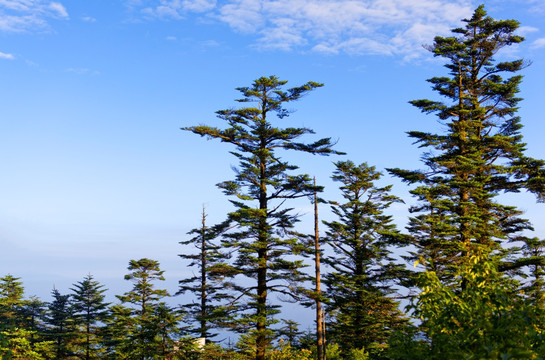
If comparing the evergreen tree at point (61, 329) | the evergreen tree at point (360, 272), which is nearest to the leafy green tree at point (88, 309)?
the evergreen tree at point (61, 329)

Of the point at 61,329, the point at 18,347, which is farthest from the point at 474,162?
the point at 61,329

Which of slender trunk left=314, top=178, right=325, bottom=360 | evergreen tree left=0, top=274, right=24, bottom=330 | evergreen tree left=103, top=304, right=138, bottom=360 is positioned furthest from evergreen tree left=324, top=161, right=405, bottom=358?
evergreen tree left=0, top=274, right=24, bottom=330

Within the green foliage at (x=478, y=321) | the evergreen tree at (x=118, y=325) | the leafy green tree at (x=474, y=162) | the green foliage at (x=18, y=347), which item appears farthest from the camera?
the evergreen tree at (x=118, y=325)

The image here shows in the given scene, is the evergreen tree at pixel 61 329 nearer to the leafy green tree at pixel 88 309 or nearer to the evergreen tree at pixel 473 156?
the leafy green tree at pixel 88 309

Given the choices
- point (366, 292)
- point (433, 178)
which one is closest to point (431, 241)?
point (433, 178)

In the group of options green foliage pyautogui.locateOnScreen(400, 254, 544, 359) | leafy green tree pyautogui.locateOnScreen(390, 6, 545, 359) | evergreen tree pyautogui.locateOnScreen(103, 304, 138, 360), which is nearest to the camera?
green foliage pyautogui.locateOnScreen(400, 254, 544, 359)

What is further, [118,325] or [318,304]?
[118,325]

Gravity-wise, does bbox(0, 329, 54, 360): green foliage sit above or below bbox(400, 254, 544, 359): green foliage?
below

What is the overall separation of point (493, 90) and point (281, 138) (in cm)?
1211

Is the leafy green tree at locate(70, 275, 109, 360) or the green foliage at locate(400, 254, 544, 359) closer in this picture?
the green foliage at locate(400, 254, 544, 359)

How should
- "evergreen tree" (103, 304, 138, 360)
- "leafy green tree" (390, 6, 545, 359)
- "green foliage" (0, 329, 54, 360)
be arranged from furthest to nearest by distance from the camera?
"evergreen tree" (103, 304, 138, 360)
"leafy green tree" (390, 6, 545, 359)
"green foliage" (0, 329, 54, 360)

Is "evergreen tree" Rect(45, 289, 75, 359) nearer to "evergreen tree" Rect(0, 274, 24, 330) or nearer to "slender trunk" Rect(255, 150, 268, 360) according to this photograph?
"evergreen tree" Rect(0, 274, 24, 330)

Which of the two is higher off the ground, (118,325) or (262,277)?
(262,277)

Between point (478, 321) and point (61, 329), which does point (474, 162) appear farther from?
point (61, 329)
